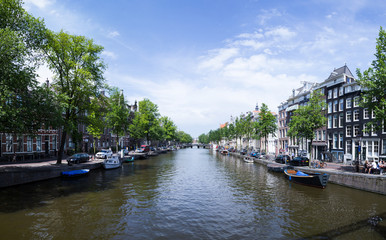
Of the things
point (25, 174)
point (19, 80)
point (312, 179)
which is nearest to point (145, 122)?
point (25, 174)

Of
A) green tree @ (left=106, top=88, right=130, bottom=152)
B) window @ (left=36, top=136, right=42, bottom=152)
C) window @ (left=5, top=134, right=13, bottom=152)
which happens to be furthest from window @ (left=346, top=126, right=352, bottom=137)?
window @ (left=5, top=134, right=13, bottom=152)

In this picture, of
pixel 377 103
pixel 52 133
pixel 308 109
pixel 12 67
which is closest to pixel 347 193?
pixel 377 103

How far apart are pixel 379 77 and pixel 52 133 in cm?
5483

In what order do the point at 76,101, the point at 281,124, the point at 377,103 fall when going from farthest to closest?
the point at 281,124 < the point at 76,101 < the point at 377,103

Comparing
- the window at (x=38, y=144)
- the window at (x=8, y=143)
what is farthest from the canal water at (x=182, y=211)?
the window at (x=38, y=144)

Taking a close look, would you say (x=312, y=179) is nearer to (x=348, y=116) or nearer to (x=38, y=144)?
(x=348, y=116)

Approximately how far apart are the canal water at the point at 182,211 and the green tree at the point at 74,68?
39.5 ft

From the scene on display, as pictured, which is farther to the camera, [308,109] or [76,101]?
[308,109]

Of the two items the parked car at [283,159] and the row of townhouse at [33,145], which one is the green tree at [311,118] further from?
the row of townhouse at [33,145]

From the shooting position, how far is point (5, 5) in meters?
22.1

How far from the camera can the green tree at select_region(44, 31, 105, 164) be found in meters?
30.4

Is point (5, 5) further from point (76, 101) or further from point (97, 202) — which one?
point (97, 202)

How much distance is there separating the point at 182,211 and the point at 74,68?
25.3 m

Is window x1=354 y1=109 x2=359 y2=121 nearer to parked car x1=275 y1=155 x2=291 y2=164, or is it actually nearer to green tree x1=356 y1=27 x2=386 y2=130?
parked car x1=275 y1=155 x2=291 y2=164
